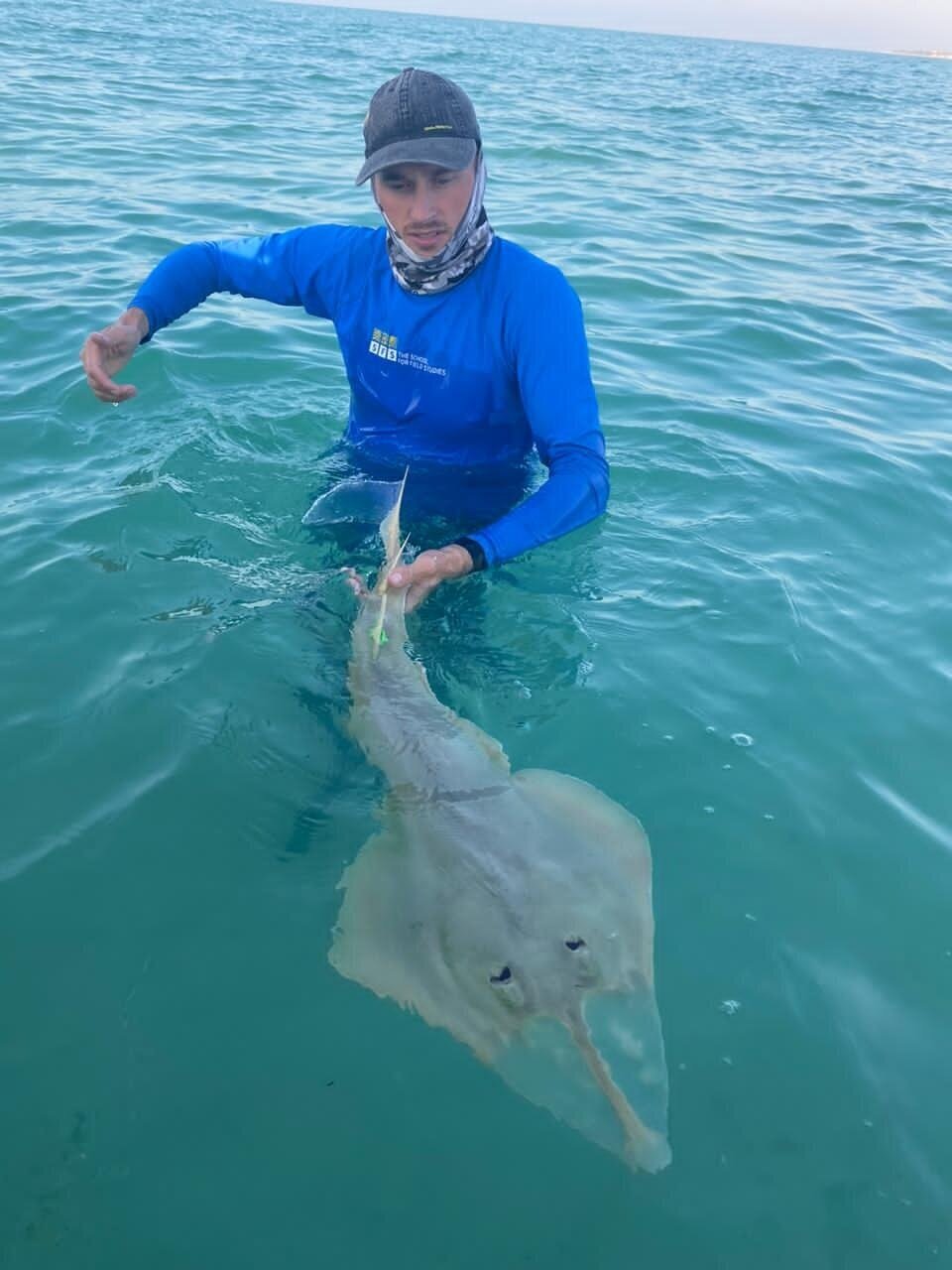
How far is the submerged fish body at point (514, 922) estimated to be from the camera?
2.86m

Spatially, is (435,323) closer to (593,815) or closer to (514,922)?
(593,815)

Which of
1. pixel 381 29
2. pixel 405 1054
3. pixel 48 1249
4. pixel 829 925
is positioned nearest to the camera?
pixel 48 1249

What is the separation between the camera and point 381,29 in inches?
1914

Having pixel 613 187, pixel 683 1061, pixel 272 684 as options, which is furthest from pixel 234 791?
pixel 613 187

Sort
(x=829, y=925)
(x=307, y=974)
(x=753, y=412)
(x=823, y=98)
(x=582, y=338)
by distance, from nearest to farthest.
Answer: (x=307, y=974), (x=829, y=925), (x=582, y=338), (x=753, y=412), (x=823, y=98)

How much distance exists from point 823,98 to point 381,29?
85.9 ft

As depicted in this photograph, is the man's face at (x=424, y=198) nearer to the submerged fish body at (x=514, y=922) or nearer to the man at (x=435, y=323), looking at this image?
the man at (x=435, y=323)

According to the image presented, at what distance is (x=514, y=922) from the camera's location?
123 inches

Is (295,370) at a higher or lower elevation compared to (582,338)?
lower

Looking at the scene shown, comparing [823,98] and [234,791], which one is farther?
[823,98]

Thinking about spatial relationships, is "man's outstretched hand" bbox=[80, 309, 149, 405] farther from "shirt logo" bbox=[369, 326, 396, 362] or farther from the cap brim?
the cap brim

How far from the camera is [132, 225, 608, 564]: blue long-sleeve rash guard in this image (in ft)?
14.3

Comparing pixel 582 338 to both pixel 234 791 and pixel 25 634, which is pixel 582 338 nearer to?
pixel 234 791

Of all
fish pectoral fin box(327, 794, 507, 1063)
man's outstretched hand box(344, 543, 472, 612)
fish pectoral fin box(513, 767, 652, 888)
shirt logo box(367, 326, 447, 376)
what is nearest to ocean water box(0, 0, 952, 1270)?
fish pectoral fin box(327, 794, 507, 1063)
